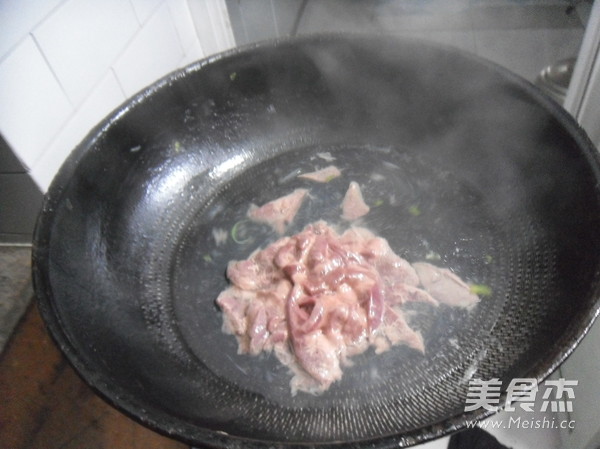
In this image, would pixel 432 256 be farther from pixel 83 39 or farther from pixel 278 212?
pixel 83 39

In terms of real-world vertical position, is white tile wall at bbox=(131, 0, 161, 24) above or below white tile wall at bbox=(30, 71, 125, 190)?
above

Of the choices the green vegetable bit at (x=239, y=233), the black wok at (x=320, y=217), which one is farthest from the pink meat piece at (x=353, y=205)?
the green vegetable bit at (x=239, y=233)

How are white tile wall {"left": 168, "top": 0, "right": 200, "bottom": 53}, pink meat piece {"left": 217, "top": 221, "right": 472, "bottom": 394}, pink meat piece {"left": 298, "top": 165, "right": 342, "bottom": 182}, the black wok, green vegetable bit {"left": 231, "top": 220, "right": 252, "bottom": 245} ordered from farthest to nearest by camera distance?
white tile wall {"left": 168, "top": 0, "right": 200, "bottom": 53} → pink meat piece {"left": 298, "top": 165, "right": 342, "bottom": 182} → green vegetable bit {"left": 231, "top": 220, "right": 252, "bottom": 245} → pink meat piece {"left": 217, "top": 221, "right": 472, "bottom": 394} → the black wok

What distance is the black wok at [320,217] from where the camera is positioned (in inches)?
38.2

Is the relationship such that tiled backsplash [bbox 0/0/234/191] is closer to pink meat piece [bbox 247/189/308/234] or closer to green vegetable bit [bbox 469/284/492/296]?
pink meat piece [bbox 247/189/308/234]

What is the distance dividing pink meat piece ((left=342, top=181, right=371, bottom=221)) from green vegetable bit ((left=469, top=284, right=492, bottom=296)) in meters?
0.36

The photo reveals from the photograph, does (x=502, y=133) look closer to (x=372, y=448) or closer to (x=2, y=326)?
(x=372, y=448)

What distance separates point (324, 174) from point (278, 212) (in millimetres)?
217

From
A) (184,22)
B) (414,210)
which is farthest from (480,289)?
(184,22)

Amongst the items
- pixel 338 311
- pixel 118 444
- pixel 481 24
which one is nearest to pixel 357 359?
pixel 338 311

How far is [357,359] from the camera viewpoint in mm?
1085

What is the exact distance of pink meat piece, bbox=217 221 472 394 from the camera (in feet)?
3.55

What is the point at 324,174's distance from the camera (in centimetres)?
150

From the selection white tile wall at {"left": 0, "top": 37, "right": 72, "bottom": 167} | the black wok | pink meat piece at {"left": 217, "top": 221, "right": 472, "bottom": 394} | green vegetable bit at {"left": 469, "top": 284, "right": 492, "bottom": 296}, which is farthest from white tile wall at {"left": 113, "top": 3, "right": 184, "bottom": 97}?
green vegetable bit at {"left": 469, "top": 284, "right": 492, "bottom": 296}
